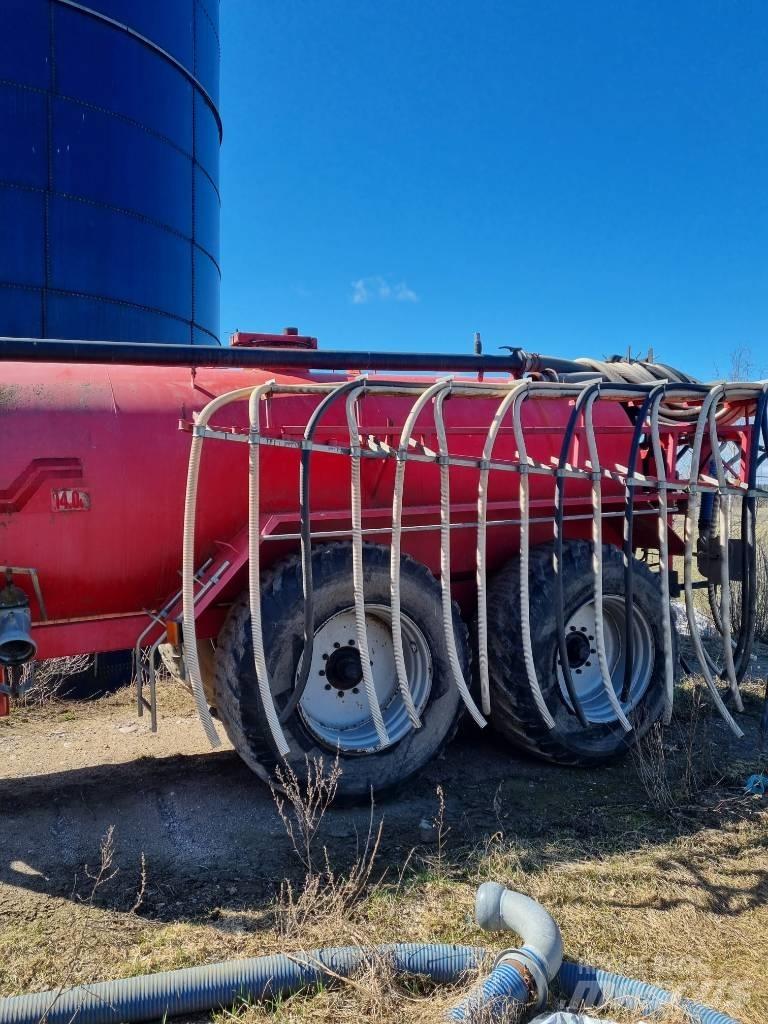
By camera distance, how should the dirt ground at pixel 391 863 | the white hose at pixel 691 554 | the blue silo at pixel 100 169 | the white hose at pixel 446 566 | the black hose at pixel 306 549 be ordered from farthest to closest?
1. the blue silo at pixel 100 169
2. the white hose at pixel 691 554
3. the white hose at pixel 446 566
4. the black hose at pixel 306 549
5. the dirt ground at pixel 391 863

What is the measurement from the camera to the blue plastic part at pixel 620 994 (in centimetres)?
243

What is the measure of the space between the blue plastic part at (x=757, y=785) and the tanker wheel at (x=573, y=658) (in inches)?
25.2

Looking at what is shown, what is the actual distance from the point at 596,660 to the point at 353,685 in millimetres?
1785

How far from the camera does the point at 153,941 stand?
9.62 ft

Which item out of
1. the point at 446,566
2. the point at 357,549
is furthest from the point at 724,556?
the point at 357,549

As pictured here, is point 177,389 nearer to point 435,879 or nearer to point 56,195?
point 435,879

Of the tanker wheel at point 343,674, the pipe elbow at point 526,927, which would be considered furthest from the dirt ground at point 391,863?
the tanker wheel at point 343,674

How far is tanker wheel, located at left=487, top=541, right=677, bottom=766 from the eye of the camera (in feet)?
15.1

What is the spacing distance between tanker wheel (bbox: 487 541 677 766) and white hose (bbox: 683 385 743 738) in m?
0.27

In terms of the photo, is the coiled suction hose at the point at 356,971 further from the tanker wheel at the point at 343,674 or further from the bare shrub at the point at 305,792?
the tanker wheel at the point at 343,674

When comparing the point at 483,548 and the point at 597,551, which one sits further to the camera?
the point at 597,551

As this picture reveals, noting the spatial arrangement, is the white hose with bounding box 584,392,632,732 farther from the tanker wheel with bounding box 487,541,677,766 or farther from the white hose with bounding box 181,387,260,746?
the white hose with bounding box 181,387,260,746

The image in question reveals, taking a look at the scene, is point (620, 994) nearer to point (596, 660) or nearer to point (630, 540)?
point (630, 540)

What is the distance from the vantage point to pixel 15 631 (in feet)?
11.5
